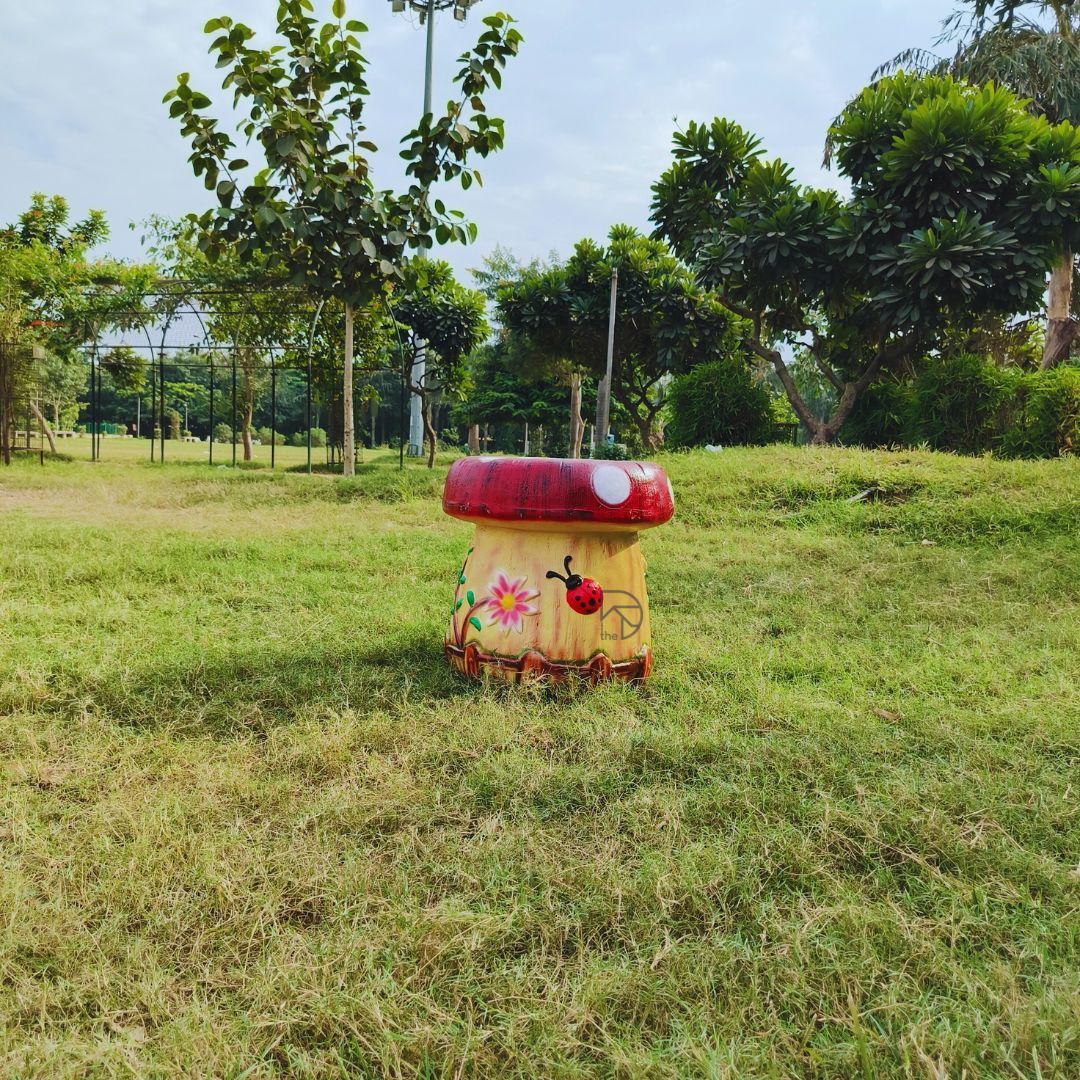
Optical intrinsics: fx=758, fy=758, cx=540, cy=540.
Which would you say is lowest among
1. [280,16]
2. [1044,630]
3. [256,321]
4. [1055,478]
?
[1044,630]

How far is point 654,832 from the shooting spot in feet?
5.52

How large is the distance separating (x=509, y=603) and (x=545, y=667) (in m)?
0.25

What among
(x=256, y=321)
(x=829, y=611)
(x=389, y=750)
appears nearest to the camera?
(x=389, y=750)

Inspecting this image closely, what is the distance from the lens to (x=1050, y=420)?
8.27 metres

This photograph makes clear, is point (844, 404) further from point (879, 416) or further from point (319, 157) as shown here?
point (319, 157)

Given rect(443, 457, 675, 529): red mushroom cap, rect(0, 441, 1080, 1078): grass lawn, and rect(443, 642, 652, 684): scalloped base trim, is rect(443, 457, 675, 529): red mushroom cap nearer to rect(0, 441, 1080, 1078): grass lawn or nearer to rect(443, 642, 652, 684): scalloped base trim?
rect(443, 642, 652, 684): scalloped base trim

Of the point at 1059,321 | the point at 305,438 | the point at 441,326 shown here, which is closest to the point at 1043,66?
the point at 1059,321

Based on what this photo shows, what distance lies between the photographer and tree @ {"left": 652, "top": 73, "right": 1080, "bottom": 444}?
941cm

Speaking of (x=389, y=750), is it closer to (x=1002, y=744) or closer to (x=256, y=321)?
(x=1002, y=744)

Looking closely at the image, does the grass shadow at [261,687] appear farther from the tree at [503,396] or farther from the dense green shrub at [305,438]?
the dense green shrub at [305,438]

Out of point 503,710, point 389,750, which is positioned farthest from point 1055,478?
point 389,750

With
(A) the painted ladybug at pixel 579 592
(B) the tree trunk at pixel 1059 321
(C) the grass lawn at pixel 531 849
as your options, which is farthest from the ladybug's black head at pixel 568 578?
(B) the tree trunk at pixel 1059 321

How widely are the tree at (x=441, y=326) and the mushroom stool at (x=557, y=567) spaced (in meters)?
13.5

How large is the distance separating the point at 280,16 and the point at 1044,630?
9.28m
